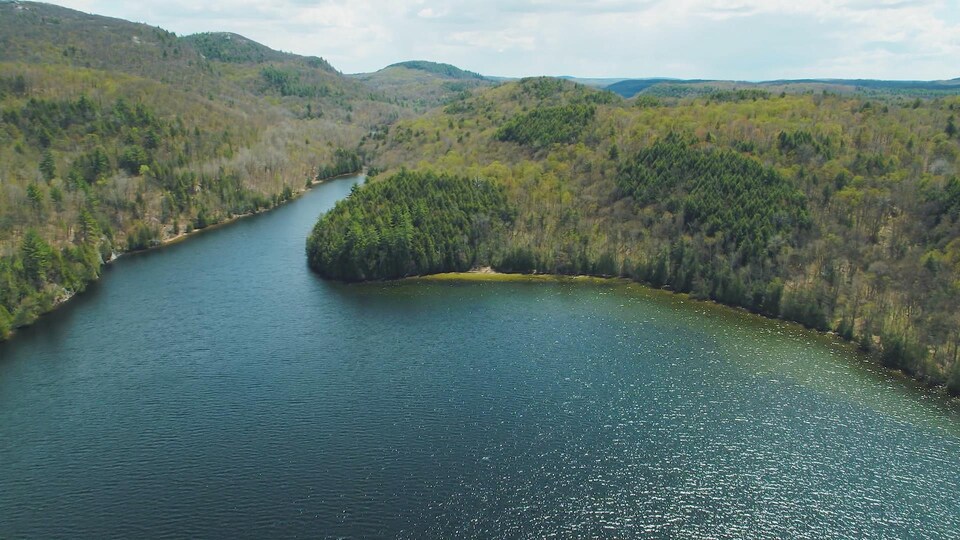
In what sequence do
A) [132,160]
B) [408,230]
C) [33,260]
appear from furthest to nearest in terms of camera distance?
[132,160] → [408,230] → [33,260]

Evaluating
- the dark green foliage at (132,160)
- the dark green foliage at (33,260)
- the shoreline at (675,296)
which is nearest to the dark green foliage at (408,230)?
the shoreline at (675,296)

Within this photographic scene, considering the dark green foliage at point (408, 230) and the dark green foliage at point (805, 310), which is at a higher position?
the dark green foliage at point (408, 230)

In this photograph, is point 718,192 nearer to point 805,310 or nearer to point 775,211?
point 775,211

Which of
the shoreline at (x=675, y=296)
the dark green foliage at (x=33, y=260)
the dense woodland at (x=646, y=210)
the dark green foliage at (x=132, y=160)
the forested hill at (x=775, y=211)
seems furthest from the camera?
the dark green foliage at (x=132, y=160)

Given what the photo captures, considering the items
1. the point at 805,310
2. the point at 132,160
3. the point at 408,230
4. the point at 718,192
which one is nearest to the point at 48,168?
the point at 132,160

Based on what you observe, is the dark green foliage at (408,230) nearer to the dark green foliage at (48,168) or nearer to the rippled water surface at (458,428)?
the rippled water surface at (458,428)

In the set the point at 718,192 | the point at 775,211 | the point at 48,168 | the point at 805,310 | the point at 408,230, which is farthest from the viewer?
the point at 48,168

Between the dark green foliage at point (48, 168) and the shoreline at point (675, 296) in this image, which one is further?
the dark green foliage at point (48, 168)

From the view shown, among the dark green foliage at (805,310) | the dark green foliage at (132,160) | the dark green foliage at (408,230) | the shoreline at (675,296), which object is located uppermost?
the dark green foliage at (132,160)

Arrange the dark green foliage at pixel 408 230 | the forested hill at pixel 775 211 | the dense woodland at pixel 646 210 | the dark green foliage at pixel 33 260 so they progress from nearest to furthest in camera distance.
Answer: the forested hill at pixel 775 211, the dense woodland at pixel 646 210, the dark green foliage at pixel 33 260, the dark green foliage at pixel 408 230
